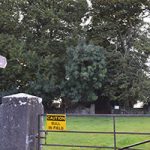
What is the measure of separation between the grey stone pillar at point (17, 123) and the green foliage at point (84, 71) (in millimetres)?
26683

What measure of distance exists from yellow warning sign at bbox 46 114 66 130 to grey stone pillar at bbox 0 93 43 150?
0.95ft

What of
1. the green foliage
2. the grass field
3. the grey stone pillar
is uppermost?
the green foliage

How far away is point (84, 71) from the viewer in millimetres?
32500

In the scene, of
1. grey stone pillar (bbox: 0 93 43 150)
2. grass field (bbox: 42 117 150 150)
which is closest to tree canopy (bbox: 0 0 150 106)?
grass field (bbox: 42 117 150 150)

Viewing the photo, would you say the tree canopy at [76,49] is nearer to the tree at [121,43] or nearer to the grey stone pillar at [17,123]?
the tree at [121,43]

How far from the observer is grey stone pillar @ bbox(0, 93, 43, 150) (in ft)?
17.5

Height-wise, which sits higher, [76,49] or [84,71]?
[76,49]

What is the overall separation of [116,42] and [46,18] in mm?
6879

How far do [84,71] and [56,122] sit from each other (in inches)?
1070

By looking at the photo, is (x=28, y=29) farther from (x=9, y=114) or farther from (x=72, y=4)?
(x=9, y=114)

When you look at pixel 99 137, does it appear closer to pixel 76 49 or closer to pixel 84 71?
pixel 84 71

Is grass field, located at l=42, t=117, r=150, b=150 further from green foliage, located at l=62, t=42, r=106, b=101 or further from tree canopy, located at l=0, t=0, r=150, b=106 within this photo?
tree canopy, located at l=0, t=0, r=150, b=106

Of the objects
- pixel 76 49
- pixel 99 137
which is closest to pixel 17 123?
pixel 99 137

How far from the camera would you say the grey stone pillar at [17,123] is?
5.34 m
